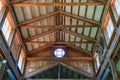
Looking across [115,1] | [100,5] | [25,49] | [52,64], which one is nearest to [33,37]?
[25,49]

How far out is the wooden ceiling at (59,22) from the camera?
42.1ft

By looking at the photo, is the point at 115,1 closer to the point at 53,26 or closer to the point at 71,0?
the point at 71,0

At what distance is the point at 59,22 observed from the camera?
15430 mm

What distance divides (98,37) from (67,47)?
373cm

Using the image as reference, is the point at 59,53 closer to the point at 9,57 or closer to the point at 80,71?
the point at 80,71

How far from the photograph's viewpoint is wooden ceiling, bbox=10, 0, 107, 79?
1283cm

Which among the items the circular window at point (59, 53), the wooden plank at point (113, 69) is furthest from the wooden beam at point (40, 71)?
the wooden plank at point (113, 69)

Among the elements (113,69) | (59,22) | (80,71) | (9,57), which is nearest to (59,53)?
(80,71)

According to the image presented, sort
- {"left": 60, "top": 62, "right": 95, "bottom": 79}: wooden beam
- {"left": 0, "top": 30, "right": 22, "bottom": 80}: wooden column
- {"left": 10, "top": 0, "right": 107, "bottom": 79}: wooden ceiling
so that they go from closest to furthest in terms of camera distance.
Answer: {"left": 0, "top": 30, "right": 22, "bottom": 80}: wooden column → {"left": 10, "top": 0, "right": 107, "bottom": 79}: wooden ceiling → {"left": 60, "top": 62, "right": 95, "bottom": 79}: wooden beam

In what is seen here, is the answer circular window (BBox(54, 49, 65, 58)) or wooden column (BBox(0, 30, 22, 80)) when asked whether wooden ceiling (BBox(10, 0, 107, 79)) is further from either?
wooden column (BBox(0, 30, 22, 80))

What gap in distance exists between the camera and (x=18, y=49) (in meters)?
14.8

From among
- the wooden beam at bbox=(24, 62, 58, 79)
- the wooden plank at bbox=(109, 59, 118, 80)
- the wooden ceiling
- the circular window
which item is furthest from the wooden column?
the wooden plank at bbox=(109, 59, 118, 80)

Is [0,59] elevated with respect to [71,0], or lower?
lower

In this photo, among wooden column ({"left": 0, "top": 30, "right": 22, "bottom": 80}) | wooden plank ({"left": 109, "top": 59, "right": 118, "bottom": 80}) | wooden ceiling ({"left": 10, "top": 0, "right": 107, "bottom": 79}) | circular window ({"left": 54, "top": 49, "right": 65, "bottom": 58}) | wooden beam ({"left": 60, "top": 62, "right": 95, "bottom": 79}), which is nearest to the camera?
wooden column ({"left": 0, "top": 30, "right": 22, "bottom": 80})
